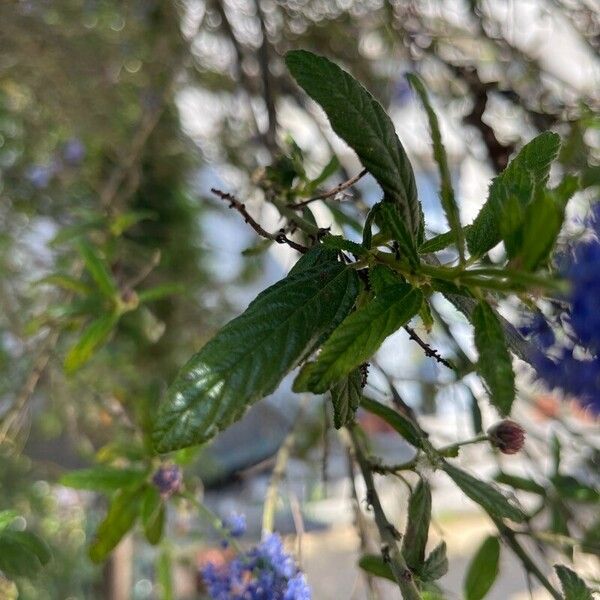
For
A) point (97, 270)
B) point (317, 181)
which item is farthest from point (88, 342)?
point (317, 181)

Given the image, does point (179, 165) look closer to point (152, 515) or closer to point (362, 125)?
point (152, 515)

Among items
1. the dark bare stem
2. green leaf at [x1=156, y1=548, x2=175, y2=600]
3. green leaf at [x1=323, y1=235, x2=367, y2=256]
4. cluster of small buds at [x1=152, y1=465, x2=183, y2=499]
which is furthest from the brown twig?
green leaf at [x1=156, y1=548, x2=175, y2=600]

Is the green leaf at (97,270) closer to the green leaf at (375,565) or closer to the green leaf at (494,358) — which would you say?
the green leaf at (375,565)

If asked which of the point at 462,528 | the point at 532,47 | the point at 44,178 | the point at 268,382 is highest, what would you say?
the point at 532,47

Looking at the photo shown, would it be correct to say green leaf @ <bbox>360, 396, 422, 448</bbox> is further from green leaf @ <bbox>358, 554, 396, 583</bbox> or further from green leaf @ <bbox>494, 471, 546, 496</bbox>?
green leaf @ <bbox>494, 471, 546, 496</bbox>

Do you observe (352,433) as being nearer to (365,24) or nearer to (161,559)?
(161,559)

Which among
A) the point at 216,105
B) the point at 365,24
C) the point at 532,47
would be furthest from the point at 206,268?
the point at 532,47
